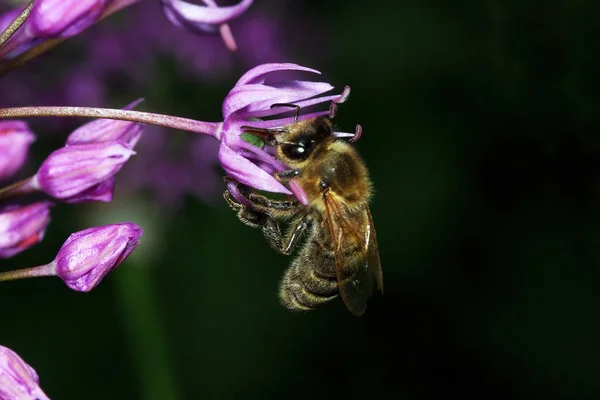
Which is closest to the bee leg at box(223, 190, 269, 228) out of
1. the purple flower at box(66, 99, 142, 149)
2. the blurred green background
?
the purple flower at box(66, 99, 142, 149)

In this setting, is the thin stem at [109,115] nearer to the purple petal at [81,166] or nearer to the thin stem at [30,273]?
the purple petal at [81,166]

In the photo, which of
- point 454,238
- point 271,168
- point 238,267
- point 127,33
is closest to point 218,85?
point 127,33

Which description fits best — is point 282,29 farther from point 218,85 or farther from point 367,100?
point 367,100

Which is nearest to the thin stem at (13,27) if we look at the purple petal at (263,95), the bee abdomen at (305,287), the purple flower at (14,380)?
the purple petal at (263,95)

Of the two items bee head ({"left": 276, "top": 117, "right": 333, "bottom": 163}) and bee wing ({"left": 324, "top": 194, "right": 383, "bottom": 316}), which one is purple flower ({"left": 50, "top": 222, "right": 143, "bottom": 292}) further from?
bee wing ({"left": 324, "top": 194, "right": 383, "bottom": 316})

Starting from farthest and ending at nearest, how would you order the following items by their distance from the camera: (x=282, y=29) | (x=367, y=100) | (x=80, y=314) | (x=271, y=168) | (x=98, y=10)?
1. (x=367, y=100)
2. (x=80, y=314)
3. (x=282, y=29)
4. (x=271, y=168)
5. (x=98, y=10)

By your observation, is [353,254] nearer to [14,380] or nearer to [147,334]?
[14,380]

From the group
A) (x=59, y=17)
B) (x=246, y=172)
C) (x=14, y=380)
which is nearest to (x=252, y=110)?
(x=246, y=172)
